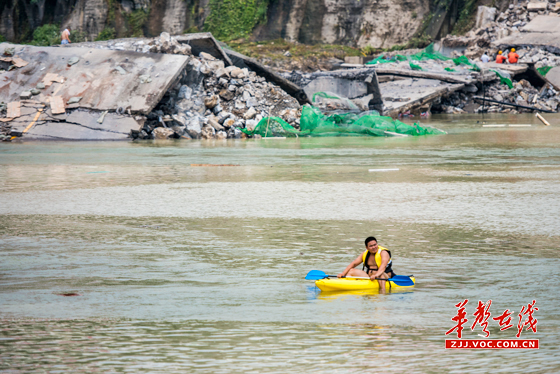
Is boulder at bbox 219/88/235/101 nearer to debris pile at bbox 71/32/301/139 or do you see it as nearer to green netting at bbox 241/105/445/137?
debris pile at bbox 71/32/301/139

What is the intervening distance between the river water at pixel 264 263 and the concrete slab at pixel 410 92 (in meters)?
13.9

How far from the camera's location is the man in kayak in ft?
13.8

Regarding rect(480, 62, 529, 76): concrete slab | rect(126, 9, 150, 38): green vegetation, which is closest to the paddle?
rect(480, 62, 529, 76): concrete slab

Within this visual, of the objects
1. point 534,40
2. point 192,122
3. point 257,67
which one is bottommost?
point 192,122

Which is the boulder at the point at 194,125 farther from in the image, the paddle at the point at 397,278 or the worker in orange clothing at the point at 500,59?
the worker in orange clothing at the point at 500,59

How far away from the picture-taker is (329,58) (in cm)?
3662

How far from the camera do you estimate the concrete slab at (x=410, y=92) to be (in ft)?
80.0

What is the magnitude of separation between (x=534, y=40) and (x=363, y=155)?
2260cm

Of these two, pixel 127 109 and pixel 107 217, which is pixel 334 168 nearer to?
pixel 107 217

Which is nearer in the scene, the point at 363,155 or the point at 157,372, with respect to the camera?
the point at 157,372

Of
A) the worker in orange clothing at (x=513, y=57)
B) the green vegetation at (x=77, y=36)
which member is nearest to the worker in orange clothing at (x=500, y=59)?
the worker in orange clothing at (x=513, y=57)

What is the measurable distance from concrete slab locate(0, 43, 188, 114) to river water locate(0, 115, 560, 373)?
5.74 meters

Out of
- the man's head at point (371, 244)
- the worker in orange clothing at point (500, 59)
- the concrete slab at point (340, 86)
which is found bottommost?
the man's head at point (371, 244)

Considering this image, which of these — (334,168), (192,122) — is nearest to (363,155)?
(334,168)
